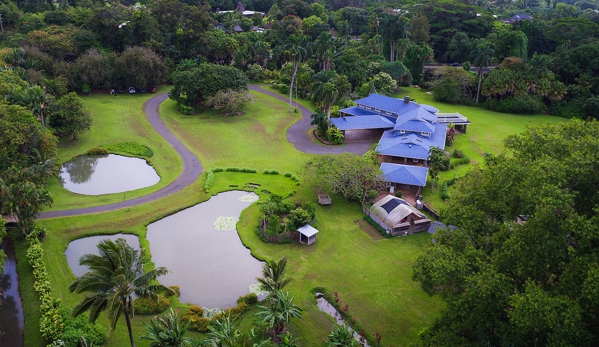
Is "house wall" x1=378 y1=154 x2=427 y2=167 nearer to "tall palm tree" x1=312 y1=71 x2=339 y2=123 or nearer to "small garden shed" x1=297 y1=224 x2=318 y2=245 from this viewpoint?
"tall palm tree" x1=312 y1=71 x2=339 y2=123

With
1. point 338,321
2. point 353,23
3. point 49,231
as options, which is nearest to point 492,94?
point 353,23

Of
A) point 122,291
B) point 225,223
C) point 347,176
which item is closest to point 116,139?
point 225,223

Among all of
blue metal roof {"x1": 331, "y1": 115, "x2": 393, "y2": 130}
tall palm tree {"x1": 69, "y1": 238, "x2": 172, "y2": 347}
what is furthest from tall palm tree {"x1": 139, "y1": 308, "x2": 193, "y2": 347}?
blue metal roof {"x1": 331, "y1": 115, "x2": 393, "y2": 130}

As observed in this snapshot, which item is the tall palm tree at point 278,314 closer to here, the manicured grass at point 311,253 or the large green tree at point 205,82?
the manicured grass at point 311,253

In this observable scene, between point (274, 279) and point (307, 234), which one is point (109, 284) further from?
point (307, 234)

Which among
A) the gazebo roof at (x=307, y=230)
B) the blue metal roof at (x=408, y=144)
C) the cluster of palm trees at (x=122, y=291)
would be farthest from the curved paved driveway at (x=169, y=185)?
the blue metal roof at (x=408, y=144)

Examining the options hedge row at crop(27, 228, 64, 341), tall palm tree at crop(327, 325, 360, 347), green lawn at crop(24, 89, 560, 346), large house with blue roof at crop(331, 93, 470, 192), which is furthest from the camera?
large house with blue roof at crop(331, 93, 470, 192)

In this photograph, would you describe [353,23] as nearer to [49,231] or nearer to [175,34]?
[175,34]

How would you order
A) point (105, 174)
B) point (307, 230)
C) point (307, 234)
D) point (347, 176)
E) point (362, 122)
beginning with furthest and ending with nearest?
point (362, 122) < point (105, 174) < point (347, 176) < point (307, 230) < point (307, 234)

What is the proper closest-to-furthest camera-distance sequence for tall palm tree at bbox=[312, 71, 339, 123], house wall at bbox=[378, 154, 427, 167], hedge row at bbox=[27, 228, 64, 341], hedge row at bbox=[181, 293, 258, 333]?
1. hedge row at bbox=[27, 228, 64, 341]
2. hedge row at bbox=[181, 293, 258, 333]
3. house wall at bbox=[378, 154, 427, 167]
4. tall palm tree at bbox=[312, 71, 339, 123]
